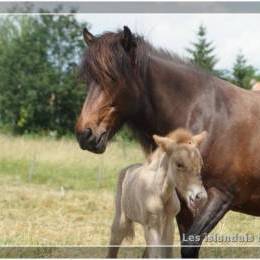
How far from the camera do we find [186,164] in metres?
3.82

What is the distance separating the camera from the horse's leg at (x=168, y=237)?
4047 mm

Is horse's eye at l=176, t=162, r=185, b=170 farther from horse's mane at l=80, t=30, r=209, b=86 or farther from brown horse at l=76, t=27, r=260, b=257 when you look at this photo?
horse's mane at l=80, t=30, r=209, b=86

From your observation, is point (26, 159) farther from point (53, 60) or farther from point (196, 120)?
point (196, 120)

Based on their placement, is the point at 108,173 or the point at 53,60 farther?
the point at 53,60

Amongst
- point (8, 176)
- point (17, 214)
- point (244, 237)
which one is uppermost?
point (244, 237)

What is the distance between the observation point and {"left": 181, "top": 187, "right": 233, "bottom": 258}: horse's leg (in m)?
4.13

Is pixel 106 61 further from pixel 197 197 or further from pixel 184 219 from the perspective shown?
pixel 184 219

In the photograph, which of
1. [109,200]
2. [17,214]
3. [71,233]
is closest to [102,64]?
[71,233]

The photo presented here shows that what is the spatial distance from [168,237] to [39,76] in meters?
13.0

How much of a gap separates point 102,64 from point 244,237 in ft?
5.83

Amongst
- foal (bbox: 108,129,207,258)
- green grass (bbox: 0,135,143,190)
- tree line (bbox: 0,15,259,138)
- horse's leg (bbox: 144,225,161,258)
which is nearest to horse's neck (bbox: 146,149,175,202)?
foal (bbox: 108,129,207,258)

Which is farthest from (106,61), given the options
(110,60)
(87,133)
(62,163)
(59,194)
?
(62,163)

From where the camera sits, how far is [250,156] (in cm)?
432

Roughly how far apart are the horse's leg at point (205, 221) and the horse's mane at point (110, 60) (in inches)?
40.4
